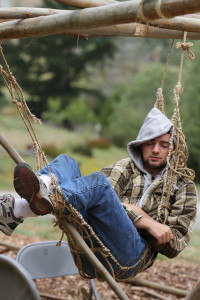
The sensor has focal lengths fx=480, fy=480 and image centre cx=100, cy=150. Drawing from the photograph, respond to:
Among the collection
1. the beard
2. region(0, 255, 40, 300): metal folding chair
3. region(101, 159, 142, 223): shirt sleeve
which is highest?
the beard

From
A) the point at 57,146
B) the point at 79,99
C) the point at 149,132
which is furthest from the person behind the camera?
the point at 79,99

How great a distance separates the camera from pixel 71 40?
13109 mm

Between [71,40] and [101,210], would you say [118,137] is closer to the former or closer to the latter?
[71,40]

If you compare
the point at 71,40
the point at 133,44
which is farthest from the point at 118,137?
the point at 133,44

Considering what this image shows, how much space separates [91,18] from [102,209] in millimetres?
954

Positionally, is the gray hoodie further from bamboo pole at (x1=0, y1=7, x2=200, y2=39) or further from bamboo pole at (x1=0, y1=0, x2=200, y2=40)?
bamboo pole at (x1=0, y1=0, x2=200, y2=40)

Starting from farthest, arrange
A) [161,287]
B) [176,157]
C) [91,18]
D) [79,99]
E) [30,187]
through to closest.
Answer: [79,99] → [161,287] → [176,157] → [30,187] → [91,18]

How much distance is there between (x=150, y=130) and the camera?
2.99m

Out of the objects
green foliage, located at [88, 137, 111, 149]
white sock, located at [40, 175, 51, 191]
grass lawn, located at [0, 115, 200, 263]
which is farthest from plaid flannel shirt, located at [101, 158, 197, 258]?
green foliage, located at [88, 137, 111, 149]

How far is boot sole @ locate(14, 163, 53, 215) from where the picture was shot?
2160 mm

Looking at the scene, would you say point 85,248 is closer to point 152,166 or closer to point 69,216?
point 69,216

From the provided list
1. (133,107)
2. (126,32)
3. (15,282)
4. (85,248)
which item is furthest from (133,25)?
(133,107)

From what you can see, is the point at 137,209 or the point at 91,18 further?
the point at 137,209

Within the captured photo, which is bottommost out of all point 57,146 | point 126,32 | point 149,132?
point 57,146
